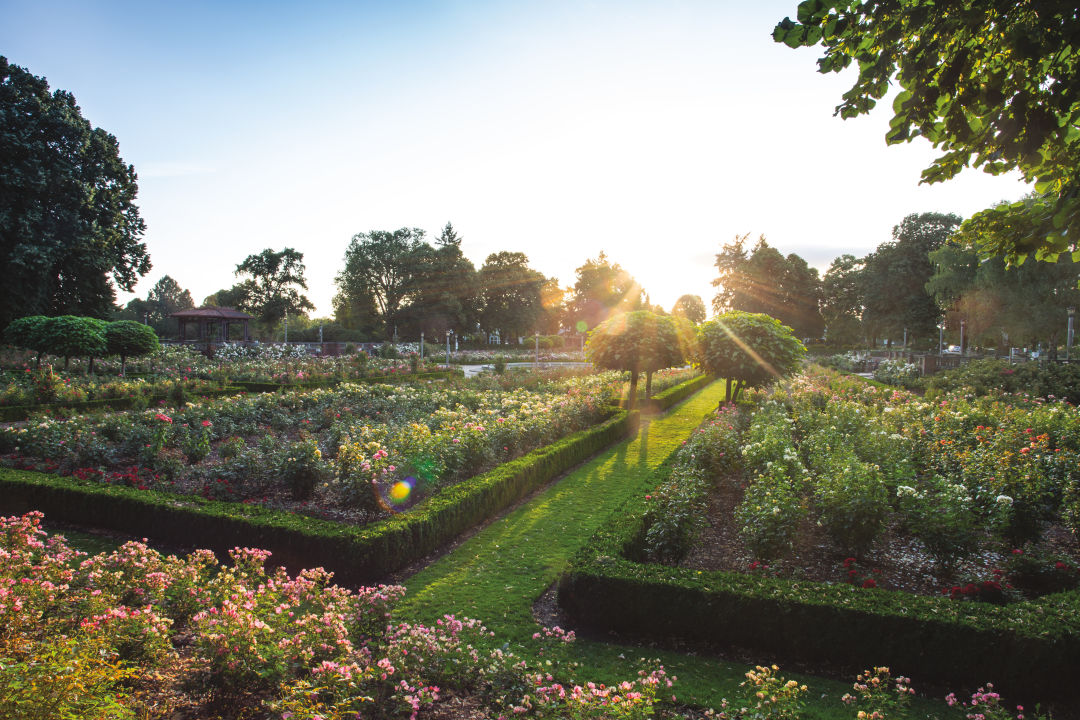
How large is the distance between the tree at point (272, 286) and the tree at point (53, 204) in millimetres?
31402

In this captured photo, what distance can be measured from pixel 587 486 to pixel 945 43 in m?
6.90

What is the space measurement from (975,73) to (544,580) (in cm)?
505

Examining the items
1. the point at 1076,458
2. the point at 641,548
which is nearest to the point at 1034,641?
the point at 641,548

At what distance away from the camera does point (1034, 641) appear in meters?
3.62

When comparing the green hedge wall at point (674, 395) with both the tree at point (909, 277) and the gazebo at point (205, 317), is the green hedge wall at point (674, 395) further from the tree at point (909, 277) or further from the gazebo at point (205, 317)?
the gazebo at point (205, 317)

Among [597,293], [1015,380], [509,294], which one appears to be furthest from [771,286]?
[1015,380]

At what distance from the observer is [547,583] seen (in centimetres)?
531

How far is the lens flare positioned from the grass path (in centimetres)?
109

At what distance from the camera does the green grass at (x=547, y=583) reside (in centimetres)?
383

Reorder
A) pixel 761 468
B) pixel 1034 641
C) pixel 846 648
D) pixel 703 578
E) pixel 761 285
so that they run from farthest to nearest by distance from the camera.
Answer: pixel 761 285 → pixel 761 468 → pixel 703 578 → pixel 846 648 → pixel 1034 641

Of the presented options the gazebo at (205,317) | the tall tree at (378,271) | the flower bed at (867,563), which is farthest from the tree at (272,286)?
the flower bed at (867,563)

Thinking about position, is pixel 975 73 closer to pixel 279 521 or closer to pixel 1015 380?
pixel 279 521

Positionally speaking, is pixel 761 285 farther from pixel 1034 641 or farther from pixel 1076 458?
pixel 1034 641

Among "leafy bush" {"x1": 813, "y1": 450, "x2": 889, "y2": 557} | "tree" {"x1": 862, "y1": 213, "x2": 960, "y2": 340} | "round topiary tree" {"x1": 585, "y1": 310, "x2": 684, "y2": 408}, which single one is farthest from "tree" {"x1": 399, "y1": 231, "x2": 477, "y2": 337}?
"leafy bush" {"x1": 813, "y1": 450, "x2": 889, "y2": 557}
